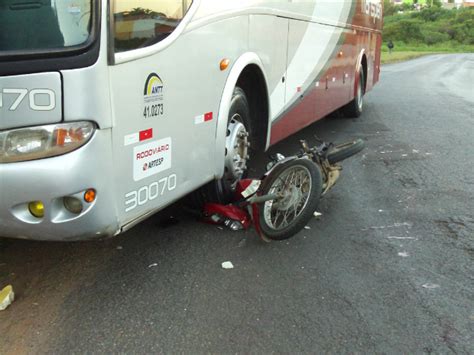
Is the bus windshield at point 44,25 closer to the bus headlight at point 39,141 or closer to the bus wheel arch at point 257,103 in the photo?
the bus headlight at point 39,141

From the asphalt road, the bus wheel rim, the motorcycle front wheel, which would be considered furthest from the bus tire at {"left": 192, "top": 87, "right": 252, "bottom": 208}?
the motorcycle front wheel

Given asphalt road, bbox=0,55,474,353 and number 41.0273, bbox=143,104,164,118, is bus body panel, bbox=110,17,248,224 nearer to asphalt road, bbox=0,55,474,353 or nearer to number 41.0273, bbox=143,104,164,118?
number 41.0273, bbox=143,104,164,118

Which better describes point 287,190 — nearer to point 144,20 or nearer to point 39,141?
point 144,20

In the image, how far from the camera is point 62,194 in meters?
2.82

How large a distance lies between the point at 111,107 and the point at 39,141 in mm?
410

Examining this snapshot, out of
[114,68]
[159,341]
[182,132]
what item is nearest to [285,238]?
[182,132]

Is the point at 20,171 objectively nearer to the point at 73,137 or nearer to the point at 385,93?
the point at 73,137

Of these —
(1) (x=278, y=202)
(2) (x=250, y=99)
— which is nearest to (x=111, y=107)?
(1) (x=278, y=202)

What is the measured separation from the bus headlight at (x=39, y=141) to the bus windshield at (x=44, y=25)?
0.41 m

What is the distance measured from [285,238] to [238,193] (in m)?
0.81

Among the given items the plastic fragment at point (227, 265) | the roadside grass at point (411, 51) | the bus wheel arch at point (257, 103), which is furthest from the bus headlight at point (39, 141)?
the roadside grass at point (411, 51)

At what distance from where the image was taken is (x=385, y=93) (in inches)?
610

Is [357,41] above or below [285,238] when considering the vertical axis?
above

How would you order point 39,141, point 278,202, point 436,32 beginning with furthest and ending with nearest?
point 436,32 → point 278,202 → point 39,141
